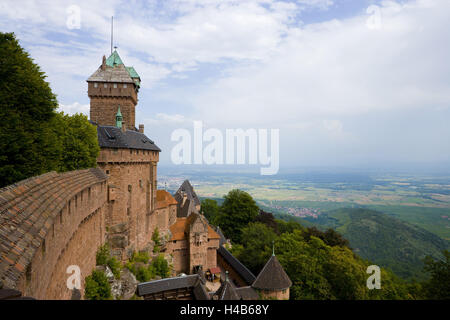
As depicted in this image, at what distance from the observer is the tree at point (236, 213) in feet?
135

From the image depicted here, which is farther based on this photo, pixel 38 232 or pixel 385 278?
pixel 385 278

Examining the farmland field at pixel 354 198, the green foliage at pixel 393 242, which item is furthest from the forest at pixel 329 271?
the farmland field at pixel 354 198

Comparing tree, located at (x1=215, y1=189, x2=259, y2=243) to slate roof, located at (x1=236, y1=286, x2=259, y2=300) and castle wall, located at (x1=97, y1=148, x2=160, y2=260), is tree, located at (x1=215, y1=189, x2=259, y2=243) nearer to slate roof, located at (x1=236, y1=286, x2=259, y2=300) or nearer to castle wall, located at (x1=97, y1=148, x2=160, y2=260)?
castle wall, located at (x1=97, y1=148, x2=160, y2=260)

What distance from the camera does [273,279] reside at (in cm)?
1869

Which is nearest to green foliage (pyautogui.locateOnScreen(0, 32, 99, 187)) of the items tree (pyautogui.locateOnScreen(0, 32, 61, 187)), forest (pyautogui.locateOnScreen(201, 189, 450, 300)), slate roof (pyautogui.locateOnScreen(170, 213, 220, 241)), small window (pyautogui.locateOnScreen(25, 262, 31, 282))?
tree (pyautogui.locateOnScreen(0, 32, 61, 187))

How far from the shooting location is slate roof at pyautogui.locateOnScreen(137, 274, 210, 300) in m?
17.8

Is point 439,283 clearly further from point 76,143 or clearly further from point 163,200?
point 76,143

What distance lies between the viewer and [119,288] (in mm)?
14359

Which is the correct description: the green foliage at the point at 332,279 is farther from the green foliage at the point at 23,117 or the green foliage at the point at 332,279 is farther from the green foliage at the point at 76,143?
the green foliage at the point at 23,117

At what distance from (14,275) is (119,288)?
1327 centimetres
